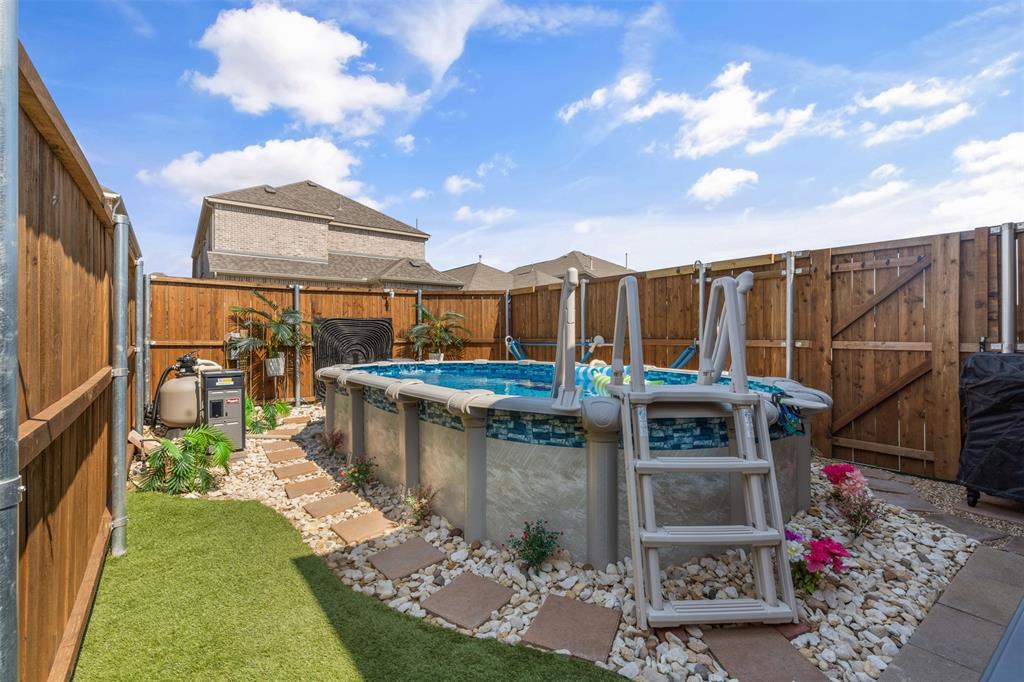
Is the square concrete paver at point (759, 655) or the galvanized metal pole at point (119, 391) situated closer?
the square concrete paver at point (759, 655)

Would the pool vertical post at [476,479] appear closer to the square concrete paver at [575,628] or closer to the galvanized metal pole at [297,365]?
the square concrete paver at [575,628]

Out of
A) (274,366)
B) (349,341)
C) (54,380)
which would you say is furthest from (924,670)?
(349,341)

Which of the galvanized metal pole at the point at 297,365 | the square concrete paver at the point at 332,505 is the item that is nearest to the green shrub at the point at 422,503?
the square concrete paver at the point at 332,505

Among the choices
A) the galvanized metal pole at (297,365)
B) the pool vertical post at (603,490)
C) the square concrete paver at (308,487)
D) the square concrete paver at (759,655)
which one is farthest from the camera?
the galvanized metal pole at (297,365)

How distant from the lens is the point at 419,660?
192 centimetres

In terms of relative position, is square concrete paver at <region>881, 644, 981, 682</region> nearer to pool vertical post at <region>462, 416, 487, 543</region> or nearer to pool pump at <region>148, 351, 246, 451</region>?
pool vertical post at <region>462, 416, 487, 543</region>

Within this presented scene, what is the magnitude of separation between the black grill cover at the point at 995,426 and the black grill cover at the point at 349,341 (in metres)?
8.51

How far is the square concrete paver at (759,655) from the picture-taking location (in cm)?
183

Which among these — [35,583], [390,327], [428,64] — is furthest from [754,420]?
[390,327]

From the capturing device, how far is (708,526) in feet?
7.68

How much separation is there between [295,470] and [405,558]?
7.79 feet

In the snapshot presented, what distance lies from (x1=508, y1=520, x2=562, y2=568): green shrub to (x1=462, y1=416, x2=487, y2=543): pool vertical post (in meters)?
0.29

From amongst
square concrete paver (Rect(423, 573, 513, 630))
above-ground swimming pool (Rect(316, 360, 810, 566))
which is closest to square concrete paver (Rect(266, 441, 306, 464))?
above-ground swimming pool (Rect(316, 360, 810, 566))

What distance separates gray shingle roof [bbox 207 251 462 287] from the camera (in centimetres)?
1544
